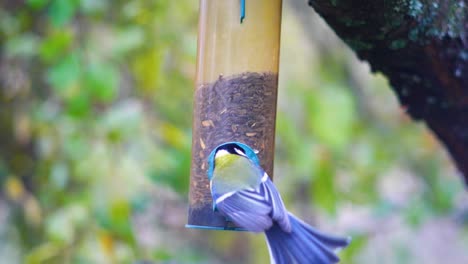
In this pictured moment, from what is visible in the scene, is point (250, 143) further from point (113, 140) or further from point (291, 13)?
point (291, 13)

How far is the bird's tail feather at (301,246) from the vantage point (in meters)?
1.50

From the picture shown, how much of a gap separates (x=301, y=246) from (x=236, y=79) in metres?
0.46

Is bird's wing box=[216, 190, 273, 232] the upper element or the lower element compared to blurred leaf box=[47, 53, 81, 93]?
lower

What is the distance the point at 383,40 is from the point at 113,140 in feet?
5.42

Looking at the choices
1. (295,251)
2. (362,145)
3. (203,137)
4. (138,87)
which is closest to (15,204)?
(138,87)

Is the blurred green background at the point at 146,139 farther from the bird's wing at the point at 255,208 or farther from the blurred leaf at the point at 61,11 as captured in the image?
the bird's wing at the point at 255,208

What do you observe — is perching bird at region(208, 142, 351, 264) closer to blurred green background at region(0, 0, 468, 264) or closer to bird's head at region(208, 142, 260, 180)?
bird's head at region(208, 142, 260, 180)

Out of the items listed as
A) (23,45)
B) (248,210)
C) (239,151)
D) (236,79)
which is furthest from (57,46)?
(248,210)

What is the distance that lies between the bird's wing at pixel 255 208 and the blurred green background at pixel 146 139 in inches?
53.3

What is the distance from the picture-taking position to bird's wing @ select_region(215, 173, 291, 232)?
147 cm

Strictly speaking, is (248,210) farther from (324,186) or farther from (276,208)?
(324,186)

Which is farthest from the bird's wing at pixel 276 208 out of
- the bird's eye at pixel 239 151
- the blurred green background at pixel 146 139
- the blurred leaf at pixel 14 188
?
the blurred leaf at pixel 14 188

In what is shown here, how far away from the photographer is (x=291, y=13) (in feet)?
13.7

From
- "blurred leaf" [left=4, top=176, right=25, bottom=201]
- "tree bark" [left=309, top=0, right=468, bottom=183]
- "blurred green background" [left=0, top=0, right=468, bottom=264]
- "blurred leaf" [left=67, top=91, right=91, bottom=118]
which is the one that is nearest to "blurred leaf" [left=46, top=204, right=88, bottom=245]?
"blurred green background" [left=0, top=0, right=468, bottom=264]
